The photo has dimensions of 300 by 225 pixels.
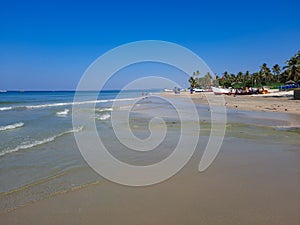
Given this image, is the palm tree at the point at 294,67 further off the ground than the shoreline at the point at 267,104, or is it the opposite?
the palm tree at the point at 294,67

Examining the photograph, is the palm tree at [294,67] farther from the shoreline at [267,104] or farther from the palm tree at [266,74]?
the palm tree at [266,74]

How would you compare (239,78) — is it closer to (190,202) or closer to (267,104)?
(267,104)

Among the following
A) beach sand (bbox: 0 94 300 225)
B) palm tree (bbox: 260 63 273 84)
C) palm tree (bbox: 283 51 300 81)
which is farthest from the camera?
palm tree (bbox: 260 63 273 84)

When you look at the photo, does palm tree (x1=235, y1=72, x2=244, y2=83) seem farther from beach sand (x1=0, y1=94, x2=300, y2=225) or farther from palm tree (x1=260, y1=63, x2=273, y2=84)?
beach sand (x1=0, y1=94, x2=300, y2=225)

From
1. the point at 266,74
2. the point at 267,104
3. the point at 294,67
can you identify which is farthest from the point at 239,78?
the point at 267,104

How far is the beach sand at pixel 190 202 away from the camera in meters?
3.83

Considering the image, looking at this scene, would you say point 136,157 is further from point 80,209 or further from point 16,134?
point 16,134

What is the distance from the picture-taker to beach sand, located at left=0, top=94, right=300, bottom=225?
3830mm

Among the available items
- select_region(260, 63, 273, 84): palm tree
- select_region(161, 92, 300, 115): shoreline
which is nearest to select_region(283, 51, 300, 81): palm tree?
select_region(161, 92, 300, 115): shoreline

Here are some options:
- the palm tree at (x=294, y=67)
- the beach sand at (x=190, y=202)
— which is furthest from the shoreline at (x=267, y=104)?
the beach sand at (x=190, y=202)

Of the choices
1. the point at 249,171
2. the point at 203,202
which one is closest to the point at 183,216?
the point at 203,202

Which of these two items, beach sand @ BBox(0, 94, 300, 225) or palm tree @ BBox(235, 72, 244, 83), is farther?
palm tree @ BBox(235, 72, 244, 83)

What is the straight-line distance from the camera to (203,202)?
437cm

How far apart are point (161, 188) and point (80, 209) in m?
1.58
